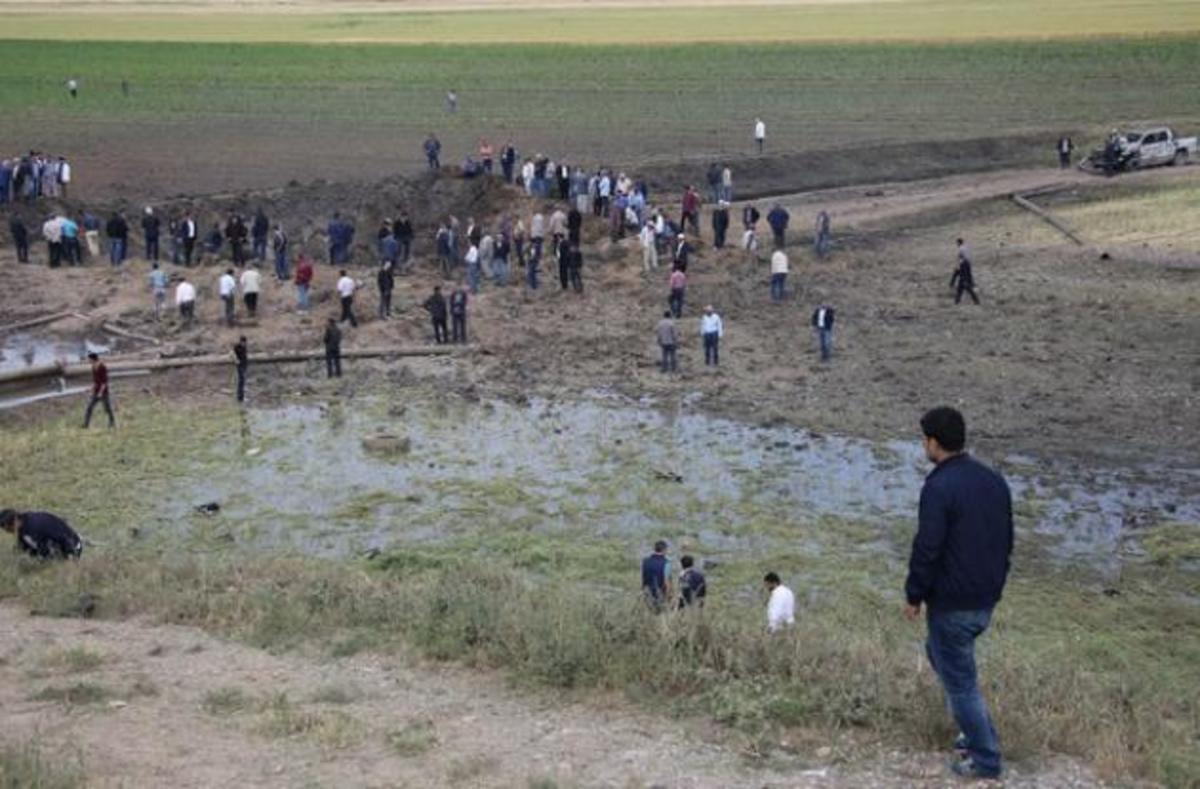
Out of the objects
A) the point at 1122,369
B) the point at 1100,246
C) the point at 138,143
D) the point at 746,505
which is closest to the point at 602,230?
Result: the point at 1100,246

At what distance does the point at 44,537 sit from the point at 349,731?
6250mm

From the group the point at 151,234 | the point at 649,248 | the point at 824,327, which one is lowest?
the point at 824,327

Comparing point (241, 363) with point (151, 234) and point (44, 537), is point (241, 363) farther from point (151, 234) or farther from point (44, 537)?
point (151, 234)

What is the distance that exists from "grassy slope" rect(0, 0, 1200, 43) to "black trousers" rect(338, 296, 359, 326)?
5229cm

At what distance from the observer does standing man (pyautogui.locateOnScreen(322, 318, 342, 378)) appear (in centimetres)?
2670

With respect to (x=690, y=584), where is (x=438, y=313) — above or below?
above

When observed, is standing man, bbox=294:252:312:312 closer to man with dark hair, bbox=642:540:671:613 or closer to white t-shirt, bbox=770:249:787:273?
white t-shirt, bbox=770:249:787:273

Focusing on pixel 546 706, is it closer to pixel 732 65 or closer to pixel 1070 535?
pixel 1070 535

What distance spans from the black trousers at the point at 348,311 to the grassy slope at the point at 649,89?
2294 centimetres

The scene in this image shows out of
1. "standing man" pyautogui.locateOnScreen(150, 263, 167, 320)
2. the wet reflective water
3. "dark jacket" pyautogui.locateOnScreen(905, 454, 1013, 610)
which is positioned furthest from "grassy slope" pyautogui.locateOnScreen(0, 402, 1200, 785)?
"standing man" pyautogui.locateOnScreen(150, 263, 167, 320)

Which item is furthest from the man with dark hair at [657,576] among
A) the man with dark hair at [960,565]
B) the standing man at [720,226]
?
the standing man at [720,226]

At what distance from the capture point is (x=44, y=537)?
601 inches

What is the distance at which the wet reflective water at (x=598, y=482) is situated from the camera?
65.9ft

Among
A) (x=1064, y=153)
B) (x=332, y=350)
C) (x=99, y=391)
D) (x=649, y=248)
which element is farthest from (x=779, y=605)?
(x=1064, y=153)
